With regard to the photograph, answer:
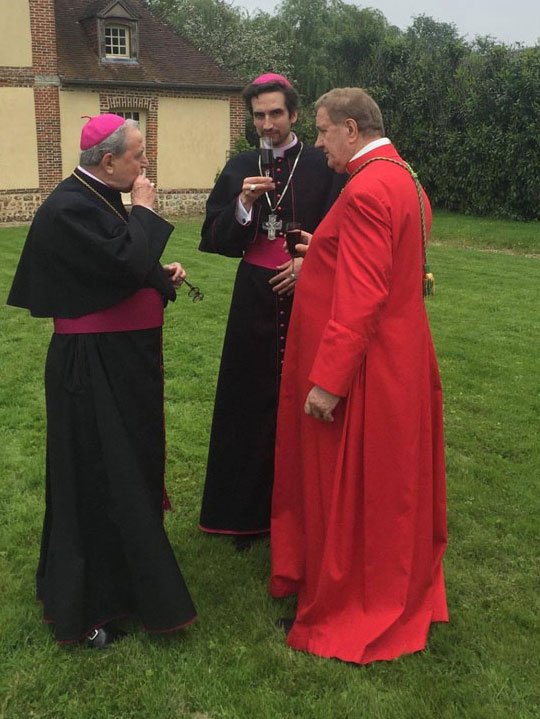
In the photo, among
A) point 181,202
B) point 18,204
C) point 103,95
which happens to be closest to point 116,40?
point 103,95

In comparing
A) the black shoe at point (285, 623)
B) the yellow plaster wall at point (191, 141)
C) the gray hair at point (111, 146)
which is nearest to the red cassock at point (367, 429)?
the black shoe at point (285, 623)

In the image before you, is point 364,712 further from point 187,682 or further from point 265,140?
point 265,140

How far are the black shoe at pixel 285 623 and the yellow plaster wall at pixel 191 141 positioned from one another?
64.8ft

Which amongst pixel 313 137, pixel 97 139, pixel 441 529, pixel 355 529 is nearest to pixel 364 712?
pixel 355 529

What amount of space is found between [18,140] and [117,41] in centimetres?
422

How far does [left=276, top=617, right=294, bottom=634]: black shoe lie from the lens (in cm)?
351

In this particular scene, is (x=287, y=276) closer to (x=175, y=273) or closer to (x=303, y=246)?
(x=303, y=246)

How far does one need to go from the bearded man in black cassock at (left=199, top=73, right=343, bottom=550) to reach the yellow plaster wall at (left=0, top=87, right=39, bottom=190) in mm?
17480

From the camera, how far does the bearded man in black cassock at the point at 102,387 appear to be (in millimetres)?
3088

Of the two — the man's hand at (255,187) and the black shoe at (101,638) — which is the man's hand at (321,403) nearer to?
the man's hand at (255,187)

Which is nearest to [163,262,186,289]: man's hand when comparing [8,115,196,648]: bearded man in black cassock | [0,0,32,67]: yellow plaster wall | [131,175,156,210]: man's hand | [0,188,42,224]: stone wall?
[8,115,196,648]: bearded man in black cassock

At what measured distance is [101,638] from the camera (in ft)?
11.1

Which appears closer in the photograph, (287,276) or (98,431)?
(98,431)

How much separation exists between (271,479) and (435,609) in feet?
3.75
